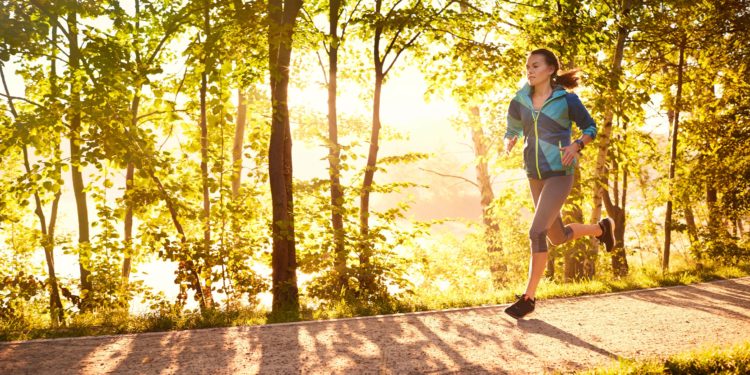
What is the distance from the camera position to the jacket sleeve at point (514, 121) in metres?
4.93

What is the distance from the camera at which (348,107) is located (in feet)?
→ 58.3

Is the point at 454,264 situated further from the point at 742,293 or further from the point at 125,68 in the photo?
the point at 125,68

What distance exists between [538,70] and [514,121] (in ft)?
1.70

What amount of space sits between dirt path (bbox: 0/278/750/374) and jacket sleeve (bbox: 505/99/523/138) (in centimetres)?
173

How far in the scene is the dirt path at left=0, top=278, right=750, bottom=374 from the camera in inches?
139

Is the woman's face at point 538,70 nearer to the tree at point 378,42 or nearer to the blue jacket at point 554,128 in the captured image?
the blue jacket at point 554,128

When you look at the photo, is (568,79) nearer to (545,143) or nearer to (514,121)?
(514,121)

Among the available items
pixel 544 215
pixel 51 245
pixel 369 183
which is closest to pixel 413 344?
pixel 544 215

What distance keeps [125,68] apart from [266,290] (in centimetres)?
332

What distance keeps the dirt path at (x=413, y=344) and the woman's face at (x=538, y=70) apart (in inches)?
85.3

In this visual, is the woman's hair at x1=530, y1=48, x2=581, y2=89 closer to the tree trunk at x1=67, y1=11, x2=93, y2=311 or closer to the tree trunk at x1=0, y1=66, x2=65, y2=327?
the tree trunk at x1=67, y1=11, x2=93, y2=311

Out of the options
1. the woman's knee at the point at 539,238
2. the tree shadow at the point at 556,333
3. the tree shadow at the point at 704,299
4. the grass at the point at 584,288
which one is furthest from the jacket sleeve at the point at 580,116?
the tree shadow at the point at 704,299

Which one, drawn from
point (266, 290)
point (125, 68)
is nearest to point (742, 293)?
point (266, 290)

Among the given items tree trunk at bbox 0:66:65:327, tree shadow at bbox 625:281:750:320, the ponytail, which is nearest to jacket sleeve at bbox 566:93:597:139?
the ponytail
